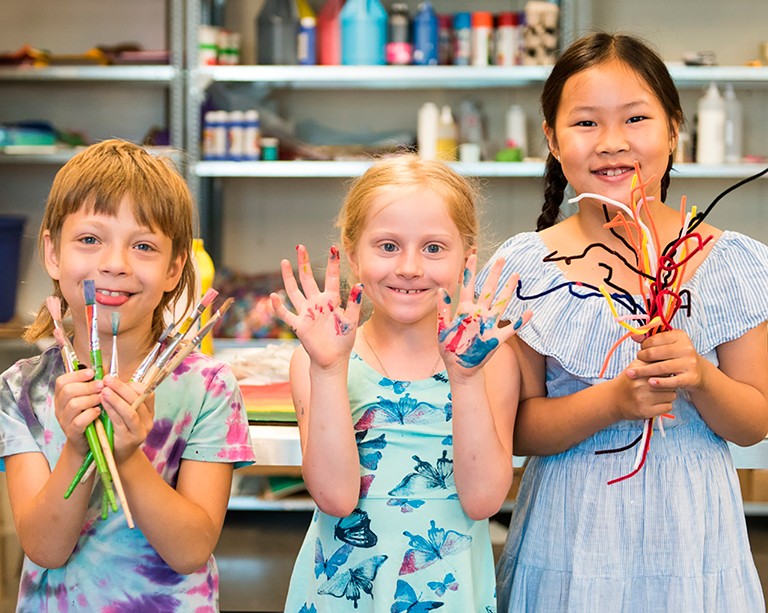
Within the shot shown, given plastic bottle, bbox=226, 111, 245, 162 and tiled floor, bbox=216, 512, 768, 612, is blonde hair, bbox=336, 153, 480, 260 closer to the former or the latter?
tiled floor, bbox=216, 512, 768, 612

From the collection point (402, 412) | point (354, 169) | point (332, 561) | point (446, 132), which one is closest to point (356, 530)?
point (332, 561)

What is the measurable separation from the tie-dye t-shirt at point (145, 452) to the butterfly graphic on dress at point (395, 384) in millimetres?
177

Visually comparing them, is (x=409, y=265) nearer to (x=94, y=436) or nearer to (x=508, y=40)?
(x=94, y=436)

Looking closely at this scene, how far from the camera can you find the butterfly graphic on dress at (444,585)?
1155 millimetres

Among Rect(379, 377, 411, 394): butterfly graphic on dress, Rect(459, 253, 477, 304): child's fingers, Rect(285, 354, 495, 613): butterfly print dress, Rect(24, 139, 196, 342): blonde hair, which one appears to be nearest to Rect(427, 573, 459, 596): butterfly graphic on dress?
Rect(285, 354, 495, 613): butterfly print dress

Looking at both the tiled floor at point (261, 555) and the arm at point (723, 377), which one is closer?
the arm at point (723, 377)

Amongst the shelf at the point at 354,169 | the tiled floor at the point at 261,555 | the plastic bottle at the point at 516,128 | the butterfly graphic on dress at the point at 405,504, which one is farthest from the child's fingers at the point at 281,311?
the plastic bottle at the point at 516,128

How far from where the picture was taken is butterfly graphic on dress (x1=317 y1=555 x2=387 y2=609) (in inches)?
45.8

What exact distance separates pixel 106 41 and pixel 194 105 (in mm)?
755

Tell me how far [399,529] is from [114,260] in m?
0.46

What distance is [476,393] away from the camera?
3.63 feet

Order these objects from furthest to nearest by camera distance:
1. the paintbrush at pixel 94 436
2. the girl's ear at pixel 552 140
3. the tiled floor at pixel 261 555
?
1. the tiled floor at pixel 261 555
2. the girl's ear at pixel 552 140
3. the paintbrush at pixel 94 436

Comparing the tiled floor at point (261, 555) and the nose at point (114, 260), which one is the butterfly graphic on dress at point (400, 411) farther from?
the tiled floor at point (261, 555)

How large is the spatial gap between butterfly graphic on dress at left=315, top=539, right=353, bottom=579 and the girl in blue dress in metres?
0.23
